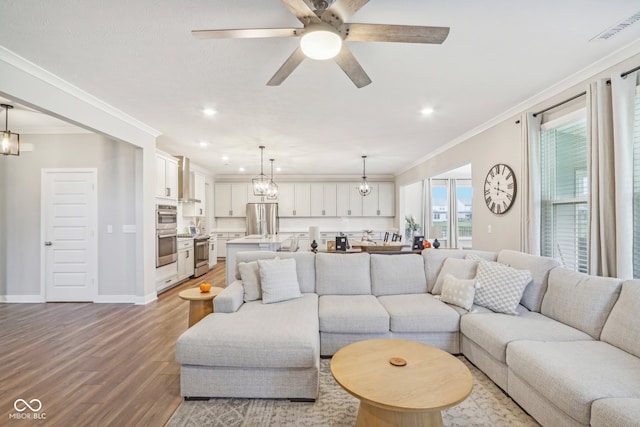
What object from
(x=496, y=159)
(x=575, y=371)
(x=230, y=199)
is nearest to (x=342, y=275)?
(x=575, y=371)

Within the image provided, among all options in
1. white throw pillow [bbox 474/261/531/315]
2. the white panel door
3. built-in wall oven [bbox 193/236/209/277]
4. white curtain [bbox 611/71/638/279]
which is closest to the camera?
white curtain [bbox 611/71/638/279]

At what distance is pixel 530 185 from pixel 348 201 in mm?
5910

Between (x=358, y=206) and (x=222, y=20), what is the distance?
739 cm

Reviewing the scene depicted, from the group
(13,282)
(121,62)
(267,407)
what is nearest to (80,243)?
(13,282)

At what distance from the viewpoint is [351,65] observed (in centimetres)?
196

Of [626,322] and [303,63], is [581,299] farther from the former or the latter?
[303,63]

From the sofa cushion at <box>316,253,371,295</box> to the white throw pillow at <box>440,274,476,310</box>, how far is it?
795 millimetres

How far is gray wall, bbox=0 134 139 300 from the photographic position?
14.8 feet

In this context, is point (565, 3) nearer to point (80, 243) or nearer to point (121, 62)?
point (121, 62)

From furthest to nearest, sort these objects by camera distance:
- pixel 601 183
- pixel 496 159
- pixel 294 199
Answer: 1. pixel 294 199
2. pixel 496 159
3. pixel 601 183

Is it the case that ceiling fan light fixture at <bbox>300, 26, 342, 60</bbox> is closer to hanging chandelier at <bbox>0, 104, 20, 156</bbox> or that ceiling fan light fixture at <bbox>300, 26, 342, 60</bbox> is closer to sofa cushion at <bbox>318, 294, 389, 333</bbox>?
sofa cushion at <bbox>318, 294, 389, 333</bbox>

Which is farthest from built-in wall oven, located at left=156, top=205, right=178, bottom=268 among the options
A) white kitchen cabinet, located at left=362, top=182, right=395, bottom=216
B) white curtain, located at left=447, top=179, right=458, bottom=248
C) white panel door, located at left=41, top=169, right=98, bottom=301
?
white curtain, located at left=447, top=179, right=458, bottom=248

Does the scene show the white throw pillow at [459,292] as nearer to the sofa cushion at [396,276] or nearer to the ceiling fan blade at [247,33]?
the sofa cushion at [396,276]

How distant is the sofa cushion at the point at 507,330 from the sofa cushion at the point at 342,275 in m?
1.08
